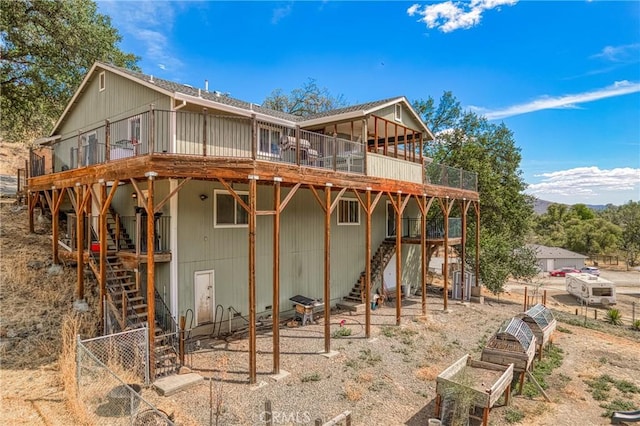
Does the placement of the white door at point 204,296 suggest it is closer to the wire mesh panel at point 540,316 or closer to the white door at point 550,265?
the wire mesh panel at point 540,316

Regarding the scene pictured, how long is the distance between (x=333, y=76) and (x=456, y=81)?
12.2 m

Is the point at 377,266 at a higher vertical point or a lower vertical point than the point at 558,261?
higher

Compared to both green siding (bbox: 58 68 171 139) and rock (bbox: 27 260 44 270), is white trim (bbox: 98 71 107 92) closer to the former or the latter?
green siding (bbox: 58 68 171 139)

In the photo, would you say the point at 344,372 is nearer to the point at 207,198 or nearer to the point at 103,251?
the point at 207,198

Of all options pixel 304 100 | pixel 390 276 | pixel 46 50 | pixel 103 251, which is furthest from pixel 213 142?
pixel 304 100

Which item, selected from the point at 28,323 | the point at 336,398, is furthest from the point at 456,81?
the point at 28,323

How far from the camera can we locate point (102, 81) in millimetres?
14086

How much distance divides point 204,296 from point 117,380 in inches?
169

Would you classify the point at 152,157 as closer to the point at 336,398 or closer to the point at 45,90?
the point at 336,398

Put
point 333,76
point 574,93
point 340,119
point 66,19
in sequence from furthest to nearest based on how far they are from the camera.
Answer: point 333,76, point 574,93, point 66,19, point 340,119

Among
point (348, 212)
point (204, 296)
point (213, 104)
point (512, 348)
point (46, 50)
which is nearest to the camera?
point (512, 348)

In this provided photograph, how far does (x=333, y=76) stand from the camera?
37156mm

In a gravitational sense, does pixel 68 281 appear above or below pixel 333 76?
below

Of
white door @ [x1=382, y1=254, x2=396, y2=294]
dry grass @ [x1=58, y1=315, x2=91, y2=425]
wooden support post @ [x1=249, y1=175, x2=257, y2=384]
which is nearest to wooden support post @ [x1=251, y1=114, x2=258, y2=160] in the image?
wooden support post @ [x1=249, y1=175, x2=257, y2=384]
